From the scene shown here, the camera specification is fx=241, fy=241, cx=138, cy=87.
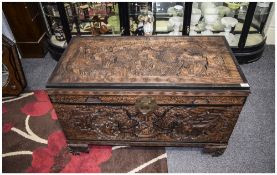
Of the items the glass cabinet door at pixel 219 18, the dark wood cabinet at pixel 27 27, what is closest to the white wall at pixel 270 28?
the glass cabinet door at pixel 219 18

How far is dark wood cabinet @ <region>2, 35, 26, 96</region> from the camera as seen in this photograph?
2334 millimetres

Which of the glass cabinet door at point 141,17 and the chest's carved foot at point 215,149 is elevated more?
the glass cabinet door at point 141,17

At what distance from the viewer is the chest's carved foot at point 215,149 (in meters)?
1.89

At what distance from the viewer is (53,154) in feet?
6.73

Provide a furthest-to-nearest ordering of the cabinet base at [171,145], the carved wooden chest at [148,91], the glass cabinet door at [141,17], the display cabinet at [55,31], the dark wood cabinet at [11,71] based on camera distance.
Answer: the display cabinet at [55,31]
the glass cabinet door at [141,17]
the dark wood cabinet at [11,71]
the cabinet base at [171,145]
the carved wooden chest at [148,91]

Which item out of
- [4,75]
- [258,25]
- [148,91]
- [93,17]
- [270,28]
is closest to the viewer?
[148,91]

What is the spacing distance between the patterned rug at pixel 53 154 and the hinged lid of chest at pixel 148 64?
29.5 inches

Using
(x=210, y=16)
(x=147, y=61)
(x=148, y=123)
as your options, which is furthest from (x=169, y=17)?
(x=148, y=123)

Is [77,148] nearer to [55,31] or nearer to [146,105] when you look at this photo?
[146,105]

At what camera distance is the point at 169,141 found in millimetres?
1881

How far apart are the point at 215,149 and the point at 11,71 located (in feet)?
6.82

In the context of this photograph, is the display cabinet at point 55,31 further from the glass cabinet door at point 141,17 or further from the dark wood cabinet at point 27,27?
the glass cabinet door at point 141,17

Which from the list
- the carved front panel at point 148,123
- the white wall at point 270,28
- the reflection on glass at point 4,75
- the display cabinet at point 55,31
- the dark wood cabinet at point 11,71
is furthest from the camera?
the white wall at point 270,28

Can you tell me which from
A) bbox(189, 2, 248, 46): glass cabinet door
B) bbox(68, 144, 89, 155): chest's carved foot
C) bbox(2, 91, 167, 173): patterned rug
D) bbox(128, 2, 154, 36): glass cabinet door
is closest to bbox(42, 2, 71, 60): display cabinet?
bbox(128, 2, 154, 36): glass cabinet door
